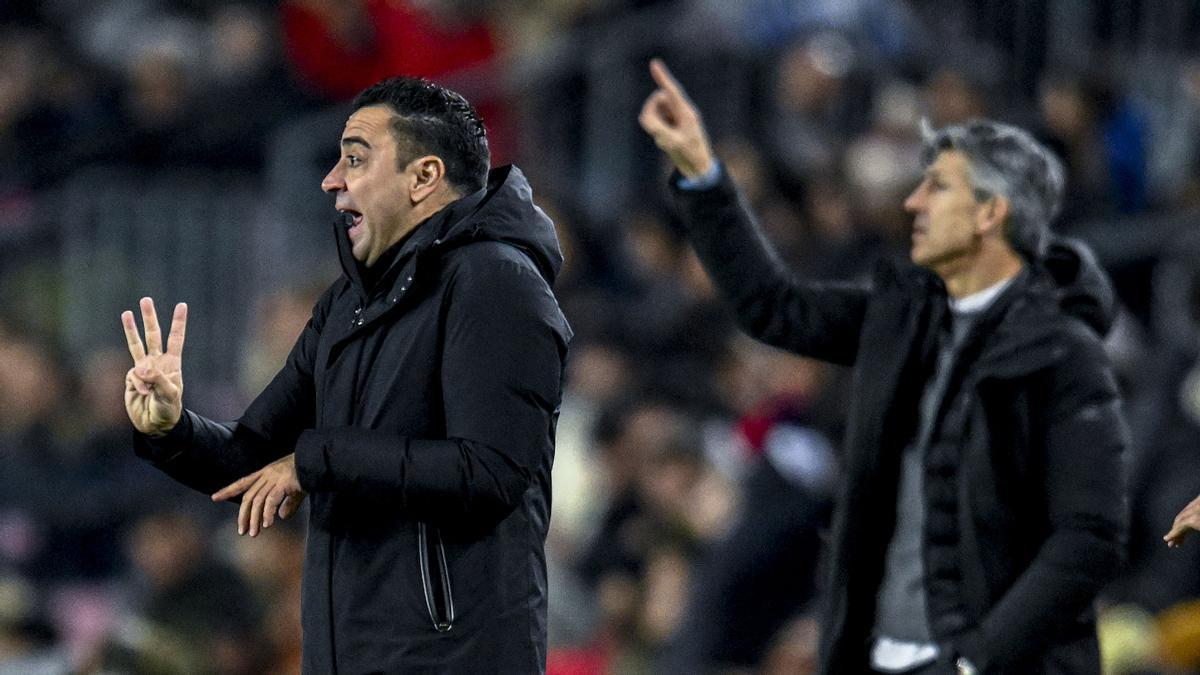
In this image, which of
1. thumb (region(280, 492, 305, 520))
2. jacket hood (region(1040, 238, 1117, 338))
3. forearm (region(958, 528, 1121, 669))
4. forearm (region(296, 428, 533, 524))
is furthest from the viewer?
jacket hood (region(1040, 238, 1117, 338))

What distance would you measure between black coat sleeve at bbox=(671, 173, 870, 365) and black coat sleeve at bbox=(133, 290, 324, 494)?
132 cm

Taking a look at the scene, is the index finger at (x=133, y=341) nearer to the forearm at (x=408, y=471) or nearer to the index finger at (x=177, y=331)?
the index finger at (x=177, y=331)

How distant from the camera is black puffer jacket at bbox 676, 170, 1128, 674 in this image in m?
4.56

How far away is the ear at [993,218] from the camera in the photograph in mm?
4887

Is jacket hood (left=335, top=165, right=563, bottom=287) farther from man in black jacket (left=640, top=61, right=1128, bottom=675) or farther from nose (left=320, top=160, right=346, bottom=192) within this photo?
man in black jacket (left=640, top=61, right=1128, bottom=675)

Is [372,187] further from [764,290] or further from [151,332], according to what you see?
[764,290]

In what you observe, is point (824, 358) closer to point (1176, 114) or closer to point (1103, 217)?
point (1103, 217)

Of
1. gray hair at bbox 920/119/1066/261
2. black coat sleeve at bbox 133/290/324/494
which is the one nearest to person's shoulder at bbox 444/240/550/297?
black coat sleeve at bbox 133/290/324/494

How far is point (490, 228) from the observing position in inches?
149

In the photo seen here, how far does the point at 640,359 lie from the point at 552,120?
2.01 m

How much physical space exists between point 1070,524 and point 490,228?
1.50 meters

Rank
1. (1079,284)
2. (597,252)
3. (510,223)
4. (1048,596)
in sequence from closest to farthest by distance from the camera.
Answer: (510,223)
(1048,596)
(1079,284)
(597,252)

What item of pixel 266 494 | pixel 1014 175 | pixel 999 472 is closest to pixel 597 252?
pixel 1014 175

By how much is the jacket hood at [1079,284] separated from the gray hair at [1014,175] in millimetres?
47
